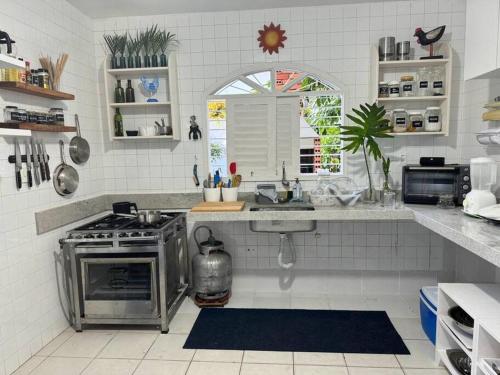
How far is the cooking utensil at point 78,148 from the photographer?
3.00m

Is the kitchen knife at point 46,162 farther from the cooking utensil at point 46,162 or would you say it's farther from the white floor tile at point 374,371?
the white floor tile at point 374,371

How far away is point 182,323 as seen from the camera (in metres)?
2.93

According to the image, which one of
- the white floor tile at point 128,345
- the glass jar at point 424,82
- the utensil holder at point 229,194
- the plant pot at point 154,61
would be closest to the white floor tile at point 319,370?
the white floor tile at point 128,345

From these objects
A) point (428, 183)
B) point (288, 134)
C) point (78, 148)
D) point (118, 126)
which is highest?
point (118, 126)

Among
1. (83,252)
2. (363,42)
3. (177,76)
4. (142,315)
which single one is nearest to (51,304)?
(83,252)

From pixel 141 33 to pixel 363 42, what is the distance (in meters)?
2.06

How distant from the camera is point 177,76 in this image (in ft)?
11.1

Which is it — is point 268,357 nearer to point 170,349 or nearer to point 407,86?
point 170,349

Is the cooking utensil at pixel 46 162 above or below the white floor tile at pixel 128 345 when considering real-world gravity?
above

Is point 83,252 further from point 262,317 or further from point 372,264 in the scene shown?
point 372,264

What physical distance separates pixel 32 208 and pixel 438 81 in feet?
11.1

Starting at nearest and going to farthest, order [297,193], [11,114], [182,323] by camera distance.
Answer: [11,114], [182,323], [297,193]

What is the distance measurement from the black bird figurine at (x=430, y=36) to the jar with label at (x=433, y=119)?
442mm

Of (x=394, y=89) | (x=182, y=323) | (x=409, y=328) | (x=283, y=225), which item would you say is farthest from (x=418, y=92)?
(x=182, y=323)
